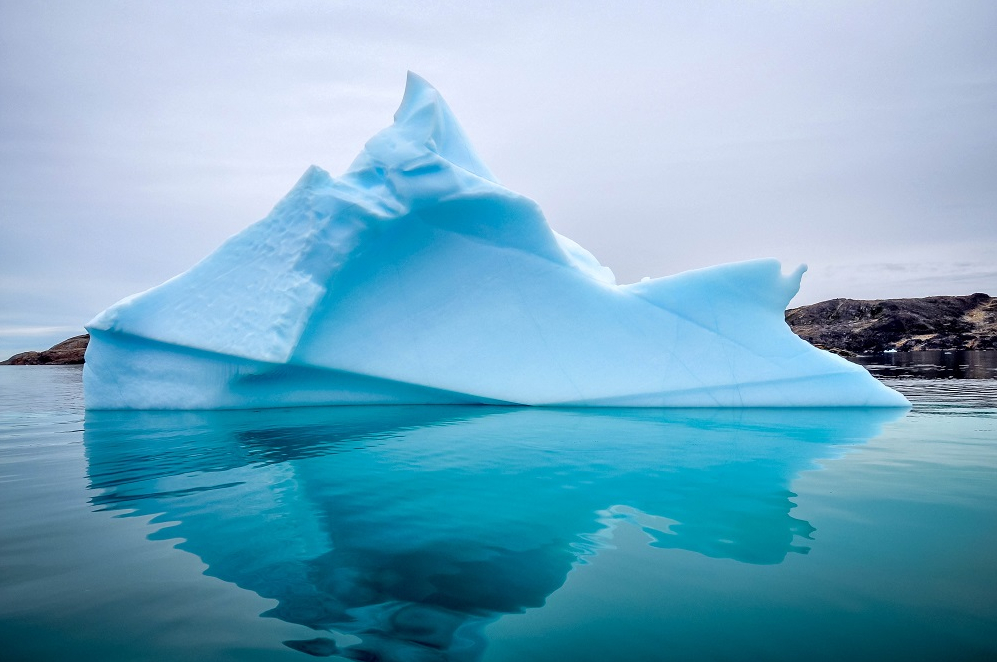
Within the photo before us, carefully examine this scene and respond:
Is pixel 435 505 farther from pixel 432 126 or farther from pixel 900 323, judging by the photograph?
pixel 900 323

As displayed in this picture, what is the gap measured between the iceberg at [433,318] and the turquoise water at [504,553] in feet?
10.8

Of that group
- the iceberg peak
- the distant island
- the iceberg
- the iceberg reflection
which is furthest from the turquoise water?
the distant island

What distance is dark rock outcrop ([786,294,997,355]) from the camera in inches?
1892

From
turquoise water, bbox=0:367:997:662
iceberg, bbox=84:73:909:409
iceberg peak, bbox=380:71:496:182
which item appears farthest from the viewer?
iceberg peak, bbox=380:71:496:182

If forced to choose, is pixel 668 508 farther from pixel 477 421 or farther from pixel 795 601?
pixel 477 421

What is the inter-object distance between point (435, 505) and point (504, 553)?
0.82m

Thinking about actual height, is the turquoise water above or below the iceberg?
below

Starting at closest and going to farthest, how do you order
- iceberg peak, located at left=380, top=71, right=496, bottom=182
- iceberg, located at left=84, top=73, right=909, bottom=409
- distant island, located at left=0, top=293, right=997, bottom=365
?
iceberg, located at left=84, top=73, right=909, bottom=409 < iceberg peak, located at left=380, top=71, right=496, bottom=182 < distant island, located at left=0, top=293, right=997, bottom=365

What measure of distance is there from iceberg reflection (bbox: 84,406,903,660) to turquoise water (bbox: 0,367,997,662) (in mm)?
15

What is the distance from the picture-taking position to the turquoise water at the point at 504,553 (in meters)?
1.61

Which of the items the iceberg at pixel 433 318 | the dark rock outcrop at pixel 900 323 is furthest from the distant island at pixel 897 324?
the iceberg at pixel 433 318

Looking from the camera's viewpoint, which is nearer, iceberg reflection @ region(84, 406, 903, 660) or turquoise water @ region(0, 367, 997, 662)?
turquoise water @ region(0, 367, 997, 662)

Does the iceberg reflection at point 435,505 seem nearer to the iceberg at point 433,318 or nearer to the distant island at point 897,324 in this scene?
the iceberg at point 433,318

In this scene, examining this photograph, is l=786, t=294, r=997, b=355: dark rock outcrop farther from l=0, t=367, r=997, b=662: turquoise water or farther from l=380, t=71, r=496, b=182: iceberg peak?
l=0, t=367, r=997, b=662: turquoise water
